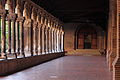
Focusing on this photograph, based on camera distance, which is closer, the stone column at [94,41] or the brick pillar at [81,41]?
the stone column at [94,41]

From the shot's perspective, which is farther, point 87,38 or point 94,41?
point 87,38

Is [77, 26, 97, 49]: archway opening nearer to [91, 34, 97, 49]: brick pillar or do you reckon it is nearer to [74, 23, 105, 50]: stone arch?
[91, 34, 97, 49]: brick pillar

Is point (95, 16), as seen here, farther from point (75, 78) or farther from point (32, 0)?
point (75, 78)

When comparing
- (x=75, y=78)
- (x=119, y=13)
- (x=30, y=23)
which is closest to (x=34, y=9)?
(x=30, y=23)

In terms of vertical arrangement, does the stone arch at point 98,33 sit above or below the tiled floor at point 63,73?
above

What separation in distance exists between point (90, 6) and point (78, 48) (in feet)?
37.2

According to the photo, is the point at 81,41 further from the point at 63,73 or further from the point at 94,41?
the point at 63,73

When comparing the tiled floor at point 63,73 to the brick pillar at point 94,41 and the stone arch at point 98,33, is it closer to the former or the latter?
the stone arch at point 98,33

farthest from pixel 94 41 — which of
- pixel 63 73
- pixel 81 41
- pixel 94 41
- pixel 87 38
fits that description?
pixel 63 73

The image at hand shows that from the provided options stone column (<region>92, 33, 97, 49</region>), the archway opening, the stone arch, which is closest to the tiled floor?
→ the stone arch

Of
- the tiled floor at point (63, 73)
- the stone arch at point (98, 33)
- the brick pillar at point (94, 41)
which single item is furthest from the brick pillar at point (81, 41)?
the tiled floor at point (63, 73)

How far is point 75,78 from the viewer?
748 centimetres

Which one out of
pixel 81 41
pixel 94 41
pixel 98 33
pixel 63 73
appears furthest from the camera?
pixel 81 41

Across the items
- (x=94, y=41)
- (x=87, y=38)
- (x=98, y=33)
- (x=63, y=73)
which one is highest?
(x=98, y=33)
